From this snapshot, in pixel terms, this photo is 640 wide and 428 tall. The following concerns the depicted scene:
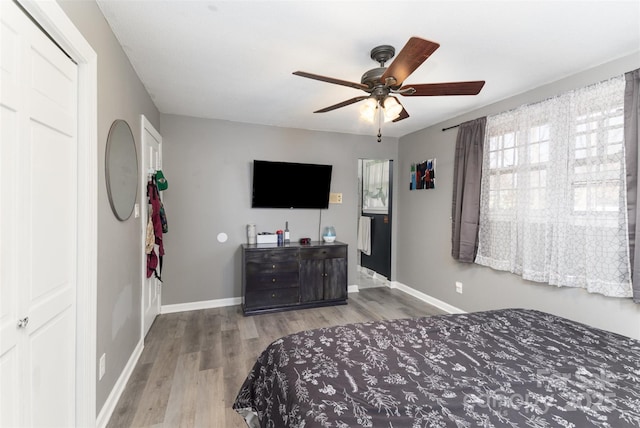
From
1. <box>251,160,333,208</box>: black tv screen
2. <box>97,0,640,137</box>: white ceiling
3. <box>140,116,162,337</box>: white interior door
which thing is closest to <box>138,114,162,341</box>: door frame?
<box>140,116,162,337</box>: white interior door

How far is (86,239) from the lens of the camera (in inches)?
59.9

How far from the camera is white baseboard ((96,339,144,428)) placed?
1.70 metres

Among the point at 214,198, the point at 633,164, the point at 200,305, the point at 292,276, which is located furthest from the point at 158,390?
the point at 633,164

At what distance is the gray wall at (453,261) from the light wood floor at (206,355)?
0.48 metres

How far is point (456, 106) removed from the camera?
10.6 ft

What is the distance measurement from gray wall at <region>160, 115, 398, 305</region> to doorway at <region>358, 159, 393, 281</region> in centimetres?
132

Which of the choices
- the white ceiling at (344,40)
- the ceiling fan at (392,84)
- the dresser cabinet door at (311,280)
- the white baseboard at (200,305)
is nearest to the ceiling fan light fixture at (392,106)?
the ceiling fan at (392,84)

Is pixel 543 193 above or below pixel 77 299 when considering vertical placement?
above

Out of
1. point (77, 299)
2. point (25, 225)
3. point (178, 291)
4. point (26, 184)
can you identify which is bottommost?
point (178, 291)

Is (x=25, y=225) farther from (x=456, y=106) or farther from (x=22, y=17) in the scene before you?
(x=456, y=106)

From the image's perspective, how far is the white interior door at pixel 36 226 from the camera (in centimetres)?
100

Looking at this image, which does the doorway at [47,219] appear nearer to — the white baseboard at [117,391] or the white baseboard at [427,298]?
the white baseboard at [117,391]

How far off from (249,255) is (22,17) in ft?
8.86

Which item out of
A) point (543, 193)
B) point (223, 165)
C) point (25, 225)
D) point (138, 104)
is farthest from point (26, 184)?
point (543, 193)
